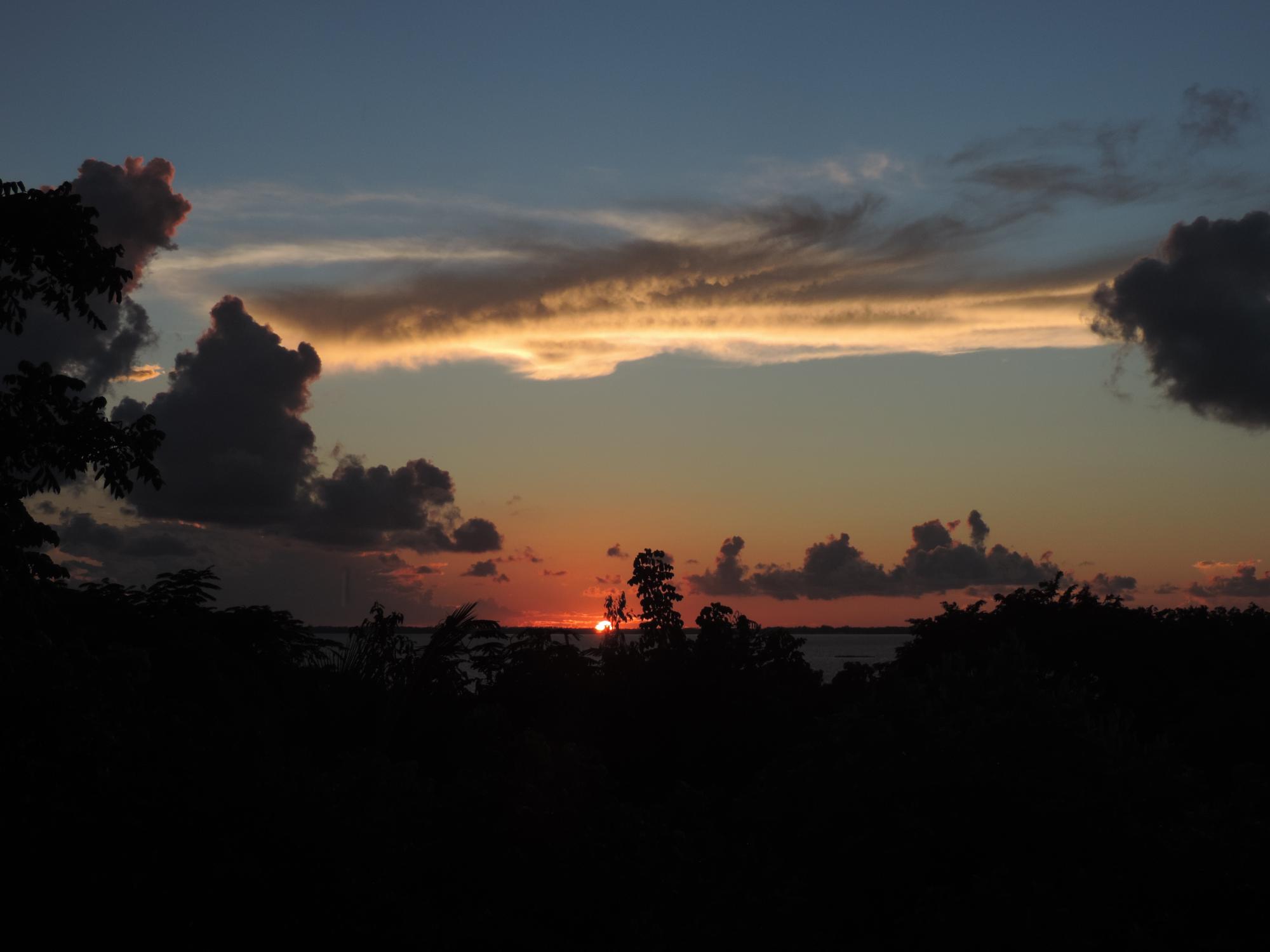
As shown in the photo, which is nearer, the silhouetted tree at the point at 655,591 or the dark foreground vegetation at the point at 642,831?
the dark foreground vegetation at the point at 642,831

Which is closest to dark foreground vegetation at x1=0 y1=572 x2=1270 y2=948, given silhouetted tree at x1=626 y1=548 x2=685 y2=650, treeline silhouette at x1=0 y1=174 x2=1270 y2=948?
treeline silhouette at x1=0 y1=174 x2=1270 y2=948

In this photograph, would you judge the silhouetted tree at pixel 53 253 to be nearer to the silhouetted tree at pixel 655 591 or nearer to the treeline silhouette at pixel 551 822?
the treeline silhouette at pixel 551 822

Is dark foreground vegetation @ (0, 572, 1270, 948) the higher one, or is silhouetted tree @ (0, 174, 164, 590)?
silhouetted tree @ (0, 174, 164, 590)

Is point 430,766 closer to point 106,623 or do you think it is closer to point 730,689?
point 730,689

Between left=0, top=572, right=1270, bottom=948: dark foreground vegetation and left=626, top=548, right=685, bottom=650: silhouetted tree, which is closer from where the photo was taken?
left=0, top=572, right=1270, bottom=948: dark foreground vegetation

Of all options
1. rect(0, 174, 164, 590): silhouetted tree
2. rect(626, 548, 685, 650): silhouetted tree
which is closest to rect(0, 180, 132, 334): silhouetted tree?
rect(0, 174, 164, 590): silhouetted tree

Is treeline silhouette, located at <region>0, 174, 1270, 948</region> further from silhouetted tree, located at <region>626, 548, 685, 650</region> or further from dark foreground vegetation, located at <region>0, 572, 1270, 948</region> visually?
silhouetted tree, located at <region>626, 548, 685, 650</region>

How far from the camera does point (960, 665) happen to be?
14.0 meters

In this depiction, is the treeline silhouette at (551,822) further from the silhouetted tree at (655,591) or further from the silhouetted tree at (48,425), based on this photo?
the silhouetted tree at (655,591)

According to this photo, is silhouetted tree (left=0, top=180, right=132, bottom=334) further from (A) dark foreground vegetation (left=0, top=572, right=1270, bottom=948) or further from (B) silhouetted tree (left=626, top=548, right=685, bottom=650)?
(B) silhouetted tree (left=626, top=548, right=685, bottom=650)

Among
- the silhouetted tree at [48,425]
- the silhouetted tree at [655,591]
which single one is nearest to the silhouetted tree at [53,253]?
the silhouetted tree at [48,425]

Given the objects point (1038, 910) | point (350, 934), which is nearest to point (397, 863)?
point (350, 934)

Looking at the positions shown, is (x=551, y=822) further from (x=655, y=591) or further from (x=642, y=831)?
(x=655, y=591)

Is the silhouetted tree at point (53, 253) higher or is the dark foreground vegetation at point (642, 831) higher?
the silhouetted tree at point (53, 253)
